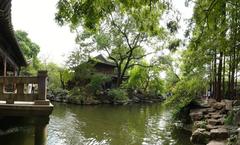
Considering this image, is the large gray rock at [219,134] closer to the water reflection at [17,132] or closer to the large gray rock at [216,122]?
the large gray rock at [216,122]

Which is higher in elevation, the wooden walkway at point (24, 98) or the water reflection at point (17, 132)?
the wooden walkway at point (24, 98)

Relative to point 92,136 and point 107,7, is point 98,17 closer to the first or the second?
point 107,7

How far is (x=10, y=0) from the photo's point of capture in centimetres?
711

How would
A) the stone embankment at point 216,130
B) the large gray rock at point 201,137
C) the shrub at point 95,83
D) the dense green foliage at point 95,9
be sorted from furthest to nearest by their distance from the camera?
the shrub at point 95,83 → the large gray rock at point 201,137 → the stone embankment at point 216,130 → the dense green foliage at point 95,9

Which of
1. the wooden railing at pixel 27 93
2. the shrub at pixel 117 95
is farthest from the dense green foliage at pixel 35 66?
the wooden railing at pixel 27 93

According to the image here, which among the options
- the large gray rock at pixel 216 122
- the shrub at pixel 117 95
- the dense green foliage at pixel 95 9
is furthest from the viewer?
the shrub at pixel 117 95

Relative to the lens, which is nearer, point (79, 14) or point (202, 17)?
point (79, 14)

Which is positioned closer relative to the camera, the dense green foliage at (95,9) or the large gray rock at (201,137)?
the dense green foliage at (95,9)

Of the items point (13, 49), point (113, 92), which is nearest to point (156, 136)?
point (13, 49)

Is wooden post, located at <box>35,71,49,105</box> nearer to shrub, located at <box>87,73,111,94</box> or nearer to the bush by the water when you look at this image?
the bush by the water

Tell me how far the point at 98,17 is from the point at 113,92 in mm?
28682

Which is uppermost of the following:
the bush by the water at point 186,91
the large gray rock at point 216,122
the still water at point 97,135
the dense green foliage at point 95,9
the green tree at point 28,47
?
the green tree at point 28,47

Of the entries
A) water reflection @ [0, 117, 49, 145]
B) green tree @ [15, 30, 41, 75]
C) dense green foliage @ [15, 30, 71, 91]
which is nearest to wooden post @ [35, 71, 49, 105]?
water reflection @ [0, 117, 49, 145]

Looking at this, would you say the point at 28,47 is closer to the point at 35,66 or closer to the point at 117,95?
the point at 35,66
